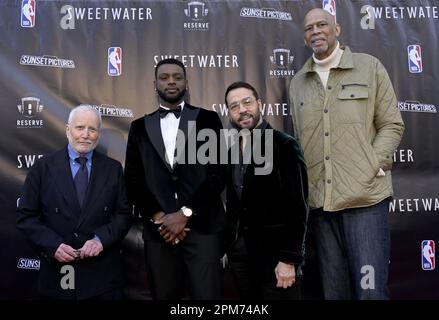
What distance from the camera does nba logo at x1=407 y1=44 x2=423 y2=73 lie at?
3785 millimetres

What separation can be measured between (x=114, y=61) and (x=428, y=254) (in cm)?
304

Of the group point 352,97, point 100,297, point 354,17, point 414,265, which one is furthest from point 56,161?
point 414,265

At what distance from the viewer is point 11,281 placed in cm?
367

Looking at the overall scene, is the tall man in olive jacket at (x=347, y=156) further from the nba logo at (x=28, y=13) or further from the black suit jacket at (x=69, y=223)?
the nba logo at (x=28, y=13)

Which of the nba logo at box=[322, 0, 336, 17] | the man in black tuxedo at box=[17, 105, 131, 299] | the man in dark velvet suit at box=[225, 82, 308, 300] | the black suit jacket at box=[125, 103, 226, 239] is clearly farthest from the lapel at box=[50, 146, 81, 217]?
the nba logo at box=[322, 0, 336, 17]

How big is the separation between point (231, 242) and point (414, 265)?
1817 millimetres

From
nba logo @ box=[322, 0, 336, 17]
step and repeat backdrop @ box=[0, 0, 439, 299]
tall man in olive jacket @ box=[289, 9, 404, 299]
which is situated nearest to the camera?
tall man in olive jacket @ box=[289, 9, 404, 299]

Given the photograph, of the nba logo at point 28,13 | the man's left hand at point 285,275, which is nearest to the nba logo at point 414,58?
the man's left hand at point 285,275

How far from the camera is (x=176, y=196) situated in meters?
2.82

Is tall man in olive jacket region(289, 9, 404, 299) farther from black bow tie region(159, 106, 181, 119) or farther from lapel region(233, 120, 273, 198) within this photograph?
black bow tie region(159, 106, 181, 119)

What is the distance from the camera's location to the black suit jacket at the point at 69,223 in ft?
9.07

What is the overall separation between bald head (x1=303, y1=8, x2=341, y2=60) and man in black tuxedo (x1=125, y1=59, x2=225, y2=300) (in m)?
0.85

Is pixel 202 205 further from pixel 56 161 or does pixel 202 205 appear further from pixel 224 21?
pixel 224 21

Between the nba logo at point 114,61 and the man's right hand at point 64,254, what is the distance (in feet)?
5.30
